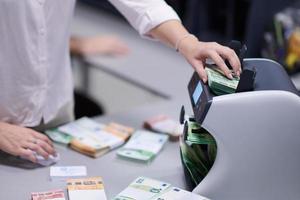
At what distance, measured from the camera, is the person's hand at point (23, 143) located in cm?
112

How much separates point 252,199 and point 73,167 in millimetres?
398

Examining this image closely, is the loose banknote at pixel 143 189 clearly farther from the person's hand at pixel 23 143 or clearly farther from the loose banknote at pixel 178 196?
the person's hand at pixel 23 143

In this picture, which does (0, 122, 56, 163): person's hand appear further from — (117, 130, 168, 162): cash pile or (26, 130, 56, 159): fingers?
(117, 130, 168, 162): cash pile

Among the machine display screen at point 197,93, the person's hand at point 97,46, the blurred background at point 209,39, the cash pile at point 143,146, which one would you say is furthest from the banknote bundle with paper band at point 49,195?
the person's hand at point 97,46

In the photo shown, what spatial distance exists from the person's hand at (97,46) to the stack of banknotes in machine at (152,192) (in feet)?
3.36

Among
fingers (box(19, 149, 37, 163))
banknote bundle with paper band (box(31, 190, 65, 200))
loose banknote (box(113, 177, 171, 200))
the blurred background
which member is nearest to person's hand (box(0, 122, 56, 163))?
fingers (box(19, 149, 37, 163))

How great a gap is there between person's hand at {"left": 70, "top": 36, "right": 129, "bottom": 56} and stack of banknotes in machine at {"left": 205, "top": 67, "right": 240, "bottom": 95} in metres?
1.02

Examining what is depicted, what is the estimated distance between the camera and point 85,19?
2400 mm

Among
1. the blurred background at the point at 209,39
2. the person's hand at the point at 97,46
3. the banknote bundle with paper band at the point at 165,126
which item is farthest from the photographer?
the person's hand at the point at 97,46

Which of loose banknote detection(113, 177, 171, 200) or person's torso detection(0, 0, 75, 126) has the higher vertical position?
person's torso detection(0, 0, 75, 126)

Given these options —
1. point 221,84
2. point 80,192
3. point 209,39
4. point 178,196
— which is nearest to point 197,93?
point 221,84

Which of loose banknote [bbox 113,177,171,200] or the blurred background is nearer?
loose banknote [bbox 113,177,171,200]

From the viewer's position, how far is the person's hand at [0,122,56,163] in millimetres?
1116

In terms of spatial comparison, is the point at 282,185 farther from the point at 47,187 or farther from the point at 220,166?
the point at 47,187
